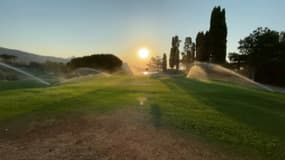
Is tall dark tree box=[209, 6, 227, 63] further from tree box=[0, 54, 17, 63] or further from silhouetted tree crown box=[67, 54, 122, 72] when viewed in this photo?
tree box=[0, 54, 17, 63]

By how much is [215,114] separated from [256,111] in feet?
6.00

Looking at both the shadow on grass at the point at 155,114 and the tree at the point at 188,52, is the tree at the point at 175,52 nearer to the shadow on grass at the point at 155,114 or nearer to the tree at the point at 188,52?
the tree at the point at 188,52

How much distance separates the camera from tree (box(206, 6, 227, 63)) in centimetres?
3416

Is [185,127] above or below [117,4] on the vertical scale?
below

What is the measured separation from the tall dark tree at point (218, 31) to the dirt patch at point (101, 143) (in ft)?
98.7

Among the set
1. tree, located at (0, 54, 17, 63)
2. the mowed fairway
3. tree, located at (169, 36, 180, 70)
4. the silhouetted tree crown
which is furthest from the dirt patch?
tree, located at (0, 54, 17, 63)

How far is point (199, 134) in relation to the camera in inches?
226

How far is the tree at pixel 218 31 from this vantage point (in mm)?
34156

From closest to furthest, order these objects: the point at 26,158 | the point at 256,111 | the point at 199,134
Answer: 1. the point at 26,158
2. the point at 199,134
3. the point at 256,111

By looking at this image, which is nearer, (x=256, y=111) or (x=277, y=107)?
(x=256, y=111)

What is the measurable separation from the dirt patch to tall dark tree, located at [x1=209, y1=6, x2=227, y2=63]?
30.1 meters


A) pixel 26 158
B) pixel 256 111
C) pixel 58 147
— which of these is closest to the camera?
pixel 26 158

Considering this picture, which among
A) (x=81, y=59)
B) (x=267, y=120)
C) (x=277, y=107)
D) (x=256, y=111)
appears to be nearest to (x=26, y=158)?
(x=267, y=120)

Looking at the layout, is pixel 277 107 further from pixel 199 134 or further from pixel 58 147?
pixel 58 147
